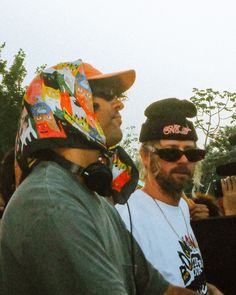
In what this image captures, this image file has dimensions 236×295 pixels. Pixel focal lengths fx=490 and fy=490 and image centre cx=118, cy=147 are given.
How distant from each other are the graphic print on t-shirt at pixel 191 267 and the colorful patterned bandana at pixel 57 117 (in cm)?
102

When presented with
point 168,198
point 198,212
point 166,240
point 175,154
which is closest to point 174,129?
point 175,154

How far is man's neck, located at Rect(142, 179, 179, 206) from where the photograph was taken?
3101mm

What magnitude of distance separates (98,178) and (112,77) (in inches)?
24.5

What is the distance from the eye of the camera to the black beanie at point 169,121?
11.0 feet

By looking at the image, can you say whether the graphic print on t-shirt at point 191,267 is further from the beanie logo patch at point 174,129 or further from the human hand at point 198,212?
the human hand at point 198,212

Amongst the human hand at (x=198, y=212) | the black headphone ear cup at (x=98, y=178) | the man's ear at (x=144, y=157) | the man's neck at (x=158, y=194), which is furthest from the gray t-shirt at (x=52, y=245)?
the human hand at (x=198, y=212)

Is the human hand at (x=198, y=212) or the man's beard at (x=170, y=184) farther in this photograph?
the human hand at (x=198, y=212)

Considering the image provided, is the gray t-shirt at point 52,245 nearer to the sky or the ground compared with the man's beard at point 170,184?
nearer to the sky

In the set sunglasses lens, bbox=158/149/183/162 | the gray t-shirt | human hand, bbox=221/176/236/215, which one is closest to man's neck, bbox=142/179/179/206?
sunglasses lens, bbox=158/149/183/162

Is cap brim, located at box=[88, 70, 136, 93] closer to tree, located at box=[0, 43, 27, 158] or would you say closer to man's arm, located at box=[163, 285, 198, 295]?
man's arm, located at box=[163, 285, 198, 295]

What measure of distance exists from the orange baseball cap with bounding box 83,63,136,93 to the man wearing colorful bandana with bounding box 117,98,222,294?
0.71 m

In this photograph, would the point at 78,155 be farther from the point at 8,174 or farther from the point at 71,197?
the point at 8,174

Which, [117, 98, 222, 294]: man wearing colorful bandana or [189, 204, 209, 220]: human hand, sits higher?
[117, 98, 222, 294]: man wearing colorful bandana

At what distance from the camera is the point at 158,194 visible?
123 inches
